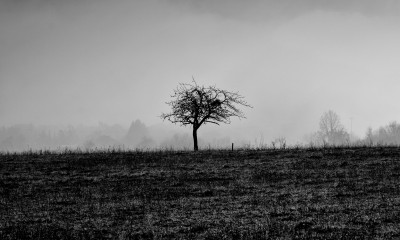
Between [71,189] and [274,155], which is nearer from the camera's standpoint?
[71,189]

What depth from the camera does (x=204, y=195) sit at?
1784 cm

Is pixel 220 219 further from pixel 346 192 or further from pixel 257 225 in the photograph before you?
pixel 346 192

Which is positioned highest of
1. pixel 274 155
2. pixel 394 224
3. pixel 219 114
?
pixel 219 114

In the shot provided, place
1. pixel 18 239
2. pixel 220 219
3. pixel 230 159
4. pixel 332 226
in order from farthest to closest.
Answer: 1. pixel 230 159
2. pixel 220 219
3. pixel 332 226
4. pixel 18 239

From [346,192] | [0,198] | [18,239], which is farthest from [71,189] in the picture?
[346,192]

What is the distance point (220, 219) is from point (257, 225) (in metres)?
1.49

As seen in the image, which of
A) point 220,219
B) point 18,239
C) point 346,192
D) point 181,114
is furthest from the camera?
point 181,114

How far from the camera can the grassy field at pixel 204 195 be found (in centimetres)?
1186

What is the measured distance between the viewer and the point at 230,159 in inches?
1096

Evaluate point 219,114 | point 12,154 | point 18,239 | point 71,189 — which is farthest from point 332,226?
point 12,154

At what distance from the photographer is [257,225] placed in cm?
1216

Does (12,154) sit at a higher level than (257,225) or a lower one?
higher

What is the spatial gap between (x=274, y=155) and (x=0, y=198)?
1727 cm

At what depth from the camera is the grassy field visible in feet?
38.9
